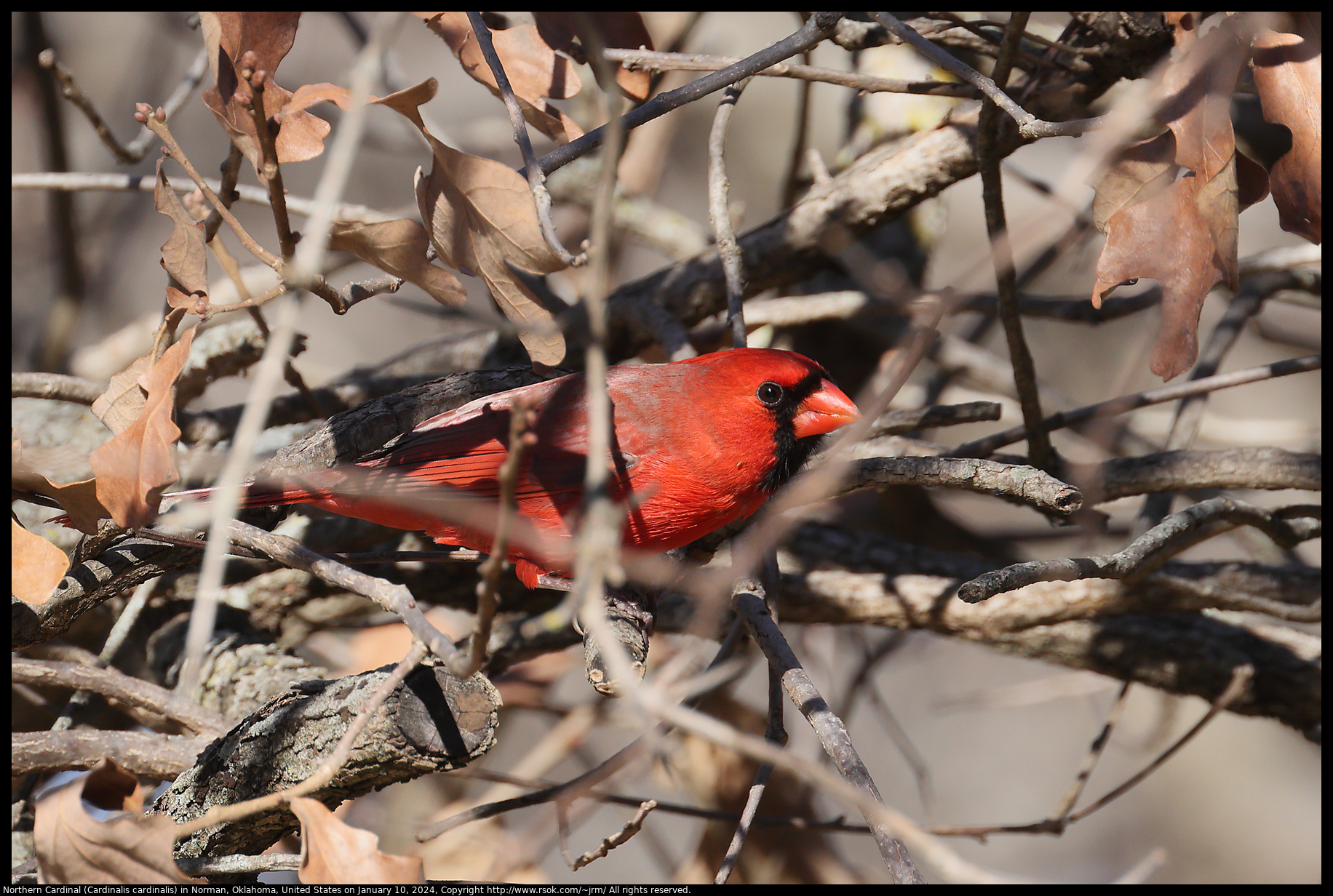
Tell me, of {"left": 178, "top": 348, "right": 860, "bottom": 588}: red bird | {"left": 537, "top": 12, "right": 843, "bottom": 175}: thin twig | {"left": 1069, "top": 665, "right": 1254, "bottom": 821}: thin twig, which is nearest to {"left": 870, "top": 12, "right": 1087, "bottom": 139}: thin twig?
{"left": 537, "top": 12, "right": 843, "bottom": 175}: thin twig

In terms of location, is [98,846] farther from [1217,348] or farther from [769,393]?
[1217,348]

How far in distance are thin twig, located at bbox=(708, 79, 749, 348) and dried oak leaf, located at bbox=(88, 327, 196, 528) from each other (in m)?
1.17

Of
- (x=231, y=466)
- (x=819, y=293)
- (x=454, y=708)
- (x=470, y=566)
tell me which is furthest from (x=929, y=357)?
(x=231, y=466)

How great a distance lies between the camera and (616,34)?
2178mm

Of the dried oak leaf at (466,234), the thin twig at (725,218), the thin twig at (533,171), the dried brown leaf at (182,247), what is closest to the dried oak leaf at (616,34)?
the thin twig at (725,218)

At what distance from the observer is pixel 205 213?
1879 millimetres

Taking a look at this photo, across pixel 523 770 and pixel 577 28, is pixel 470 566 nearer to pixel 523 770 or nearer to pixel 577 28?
pixel 523 770

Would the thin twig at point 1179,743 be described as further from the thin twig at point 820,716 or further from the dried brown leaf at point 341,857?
the dried brown leaf at point 341,857

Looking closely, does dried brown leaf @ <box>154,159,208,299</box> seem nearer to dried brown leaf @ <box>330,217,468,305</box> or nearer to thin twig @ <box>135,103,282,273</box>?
thin twig @ <box>135,103,282,273</box>

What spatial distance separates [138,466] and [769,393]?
4.20 ft

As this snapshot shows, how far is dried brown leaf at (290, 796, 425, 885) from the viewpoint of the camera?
54.3 inches

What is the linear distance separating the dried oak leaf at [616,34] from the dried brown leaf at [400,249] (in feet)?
2.00

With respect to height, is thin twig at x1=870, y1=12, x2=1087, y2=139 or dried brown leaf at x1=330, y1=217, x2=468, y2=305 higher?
thin twig at x1=870, y1=12, x2=1087, y2=139

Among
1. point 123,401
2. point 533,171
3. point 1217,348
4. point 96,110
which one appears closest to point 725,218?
point 533,171
